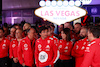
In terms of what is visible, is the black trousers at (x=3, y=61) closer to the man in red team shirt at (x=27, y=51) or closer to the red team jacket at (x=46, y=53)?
the man in red team shirt at (x=27, y=51)

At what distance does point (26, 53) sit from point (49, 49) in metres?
0.64

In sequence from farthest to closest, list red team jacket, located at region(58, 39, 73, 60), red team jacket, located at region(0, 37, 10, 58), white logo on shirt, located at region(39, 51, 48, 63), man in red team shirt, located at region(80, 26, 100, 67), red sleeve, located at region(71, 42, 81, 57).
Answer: red team jacket, located at region(0, 37, 10, 58) → red team jacket, located at region(58, 39, 73, 60) → red sleeve, located at region(71, 42, 81, 57) → white logo on shirt, located at region(39, 51, 48, 63) → man in red team shirt, located at region(80, 26, 100, 67)

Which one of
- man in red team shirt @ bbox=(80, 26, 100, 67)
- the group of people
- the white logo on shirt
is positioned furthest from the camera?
the white logo on shirt

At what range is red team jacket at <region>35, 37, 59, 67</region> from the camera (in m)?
3.31

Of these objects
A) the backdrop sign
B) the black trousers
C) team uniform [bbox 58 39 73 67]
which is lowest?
the black trousers

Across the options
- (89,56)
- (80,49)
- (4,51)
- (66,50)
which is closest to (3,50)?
(4,51)

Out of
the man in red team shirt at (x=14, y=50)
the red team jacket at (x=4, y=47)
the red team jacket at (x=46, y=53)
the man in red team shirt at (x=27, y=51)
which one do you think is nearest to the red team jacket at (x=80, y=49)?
the red team jacket at (x=46, y=53)

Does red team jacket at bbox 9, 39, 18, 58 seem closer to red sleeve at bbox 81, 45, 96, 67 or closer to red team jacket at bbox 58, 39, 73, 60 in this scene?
red team jacket at bbox 58, 39, 73, 60

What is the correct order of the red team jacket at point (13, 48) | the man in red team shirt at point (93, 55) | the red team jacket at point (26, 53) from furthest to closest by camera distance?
the red team jacket at point (13, 48) → the red team jacket at point (26, 53) → the man in red team shirt at point (93, 55)

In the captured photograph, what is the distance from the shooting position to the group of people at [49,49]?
8.40ft

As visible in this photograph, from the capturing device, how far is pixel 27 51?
3611 millimetres

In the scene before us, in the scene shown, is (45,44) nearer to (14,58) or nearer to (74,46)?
(74,46)

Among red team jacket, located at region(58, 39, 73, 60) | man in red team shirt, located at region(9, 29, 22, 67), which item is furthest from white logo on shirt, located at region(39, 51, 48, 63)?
man in red team shirt, located at region(9, 29, 22, 67)

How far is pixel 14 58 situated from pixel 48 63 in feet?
3.99
